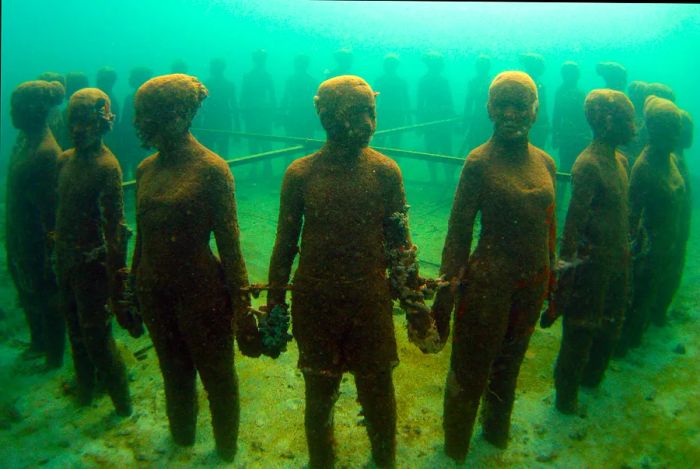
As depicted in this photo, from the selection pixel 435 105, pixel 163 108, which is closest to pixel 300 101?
pixel 435 105

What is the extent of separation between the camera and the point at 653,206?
3.98m

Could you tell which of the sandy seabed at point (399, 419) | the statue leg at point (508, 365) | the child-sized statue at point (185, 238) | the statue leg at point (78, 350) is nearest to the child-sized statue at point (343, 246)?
the child-sized statue at point (185, 238)

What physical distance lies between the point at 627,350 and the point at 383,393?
3.34 metres

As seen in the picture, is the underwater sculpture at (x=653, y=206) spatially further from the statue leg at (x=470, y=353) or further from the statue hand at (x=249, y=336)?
the statue hand at (x=249, y=336)

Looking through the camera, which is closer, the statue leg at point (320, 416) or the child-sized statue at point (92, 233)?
the statue leg at point (320, 416)

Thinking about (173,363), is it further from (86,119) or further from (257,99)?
(257,99)

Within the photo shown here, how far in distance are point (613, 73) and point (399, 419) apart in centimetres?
696

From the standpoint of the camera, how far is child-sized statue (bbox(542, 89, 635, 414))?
10.5 ft

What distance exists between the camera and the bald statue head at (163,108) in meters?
2.58

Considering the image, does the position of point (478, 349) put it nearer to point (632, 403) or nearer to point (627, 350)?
point (632, 403)

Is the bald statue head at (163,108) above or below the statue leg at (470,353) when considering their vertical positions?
above

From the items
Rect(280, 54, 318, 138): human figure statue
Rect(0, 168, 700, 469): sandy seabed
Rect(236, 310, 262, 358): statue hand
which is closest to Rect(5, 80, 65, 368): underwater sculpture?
Rect(0, 168, 700, 469): sandy seabed

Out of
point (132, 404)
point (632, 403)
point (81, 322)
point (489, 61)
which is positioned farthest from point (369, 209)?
point (489, 61)

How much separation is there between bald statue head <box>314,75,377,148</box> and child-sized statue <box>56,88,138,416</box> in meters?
1.75
